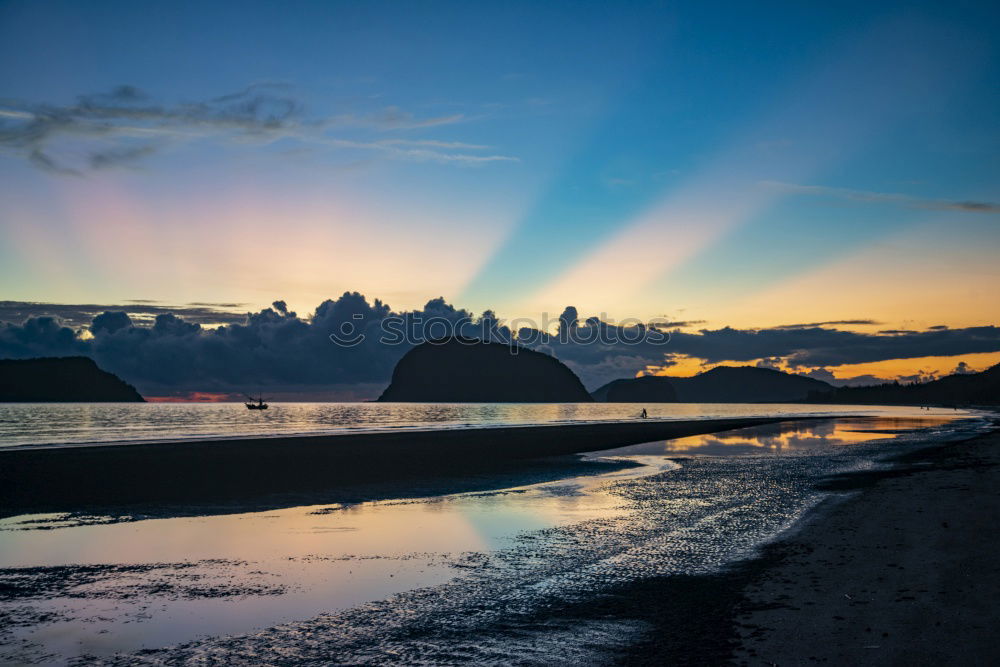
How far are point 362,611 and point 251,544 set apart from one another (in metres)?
7.30

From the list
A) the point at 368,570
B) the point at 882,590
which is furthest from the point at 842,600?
the point at 368,570

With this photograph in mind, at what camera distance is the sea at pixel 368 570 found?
987 centimetres

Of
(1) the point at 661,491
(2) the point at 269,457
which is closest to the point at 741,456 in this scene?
(1) the point at 661,491

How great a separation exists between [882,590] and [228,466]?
3360 cm

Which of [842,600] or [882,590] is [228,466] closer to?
[842,600]

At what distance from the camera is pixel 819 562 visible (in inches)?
562

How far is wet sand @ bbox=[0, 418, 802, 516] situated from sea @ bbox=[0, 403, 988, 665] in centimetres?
369

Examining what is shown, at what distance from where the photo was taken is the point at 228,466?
37.2 metres

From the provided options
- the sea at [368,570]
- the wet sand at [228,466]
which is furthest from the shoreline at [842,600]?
the wet sand at [228,466]

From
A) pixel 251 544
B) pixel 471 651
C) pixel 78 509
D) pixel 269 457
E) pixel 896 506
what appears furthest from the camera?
pixel 269 457

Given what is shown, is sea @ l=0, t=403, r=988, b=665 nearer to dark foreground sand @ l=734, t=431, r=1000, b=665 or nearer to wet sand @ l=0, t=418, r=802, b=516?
dark foreground sand @ l=734, t=431, r=1000, b=665

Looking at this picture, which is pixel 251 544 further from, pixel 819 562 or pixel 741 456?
pixel 741 456

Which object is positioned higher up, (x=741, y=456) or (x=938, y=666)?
(x=938, y=666)

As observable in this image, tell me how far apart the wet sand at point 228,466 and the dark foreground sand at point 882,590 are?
20.4 m
